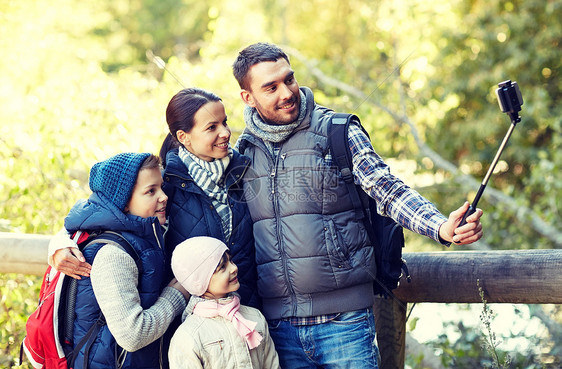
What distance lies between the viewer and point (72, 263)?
6.76 ft

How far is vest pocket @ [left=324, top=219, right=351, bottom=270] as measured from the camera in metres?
2.17

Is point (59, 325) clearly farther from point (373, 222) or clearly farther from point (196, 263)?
point (373, 222)

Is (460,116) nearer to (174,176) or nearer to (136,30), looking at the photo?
(174,176)

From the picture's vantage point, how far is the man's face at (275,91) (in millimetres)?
2303

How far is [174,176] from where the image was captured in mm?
2322

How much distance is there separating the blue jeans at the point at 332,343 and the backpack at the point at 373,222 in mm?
171

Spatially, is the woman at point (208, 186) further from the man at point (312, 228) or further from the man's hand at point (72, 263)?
the man's hand at point (72, 263)

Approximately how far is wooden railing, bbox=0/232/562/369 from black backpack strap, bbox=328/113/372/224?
0.39 metres

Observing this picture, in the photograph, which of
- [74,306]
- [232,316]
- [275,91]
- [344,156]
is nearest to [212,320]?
[232,316]

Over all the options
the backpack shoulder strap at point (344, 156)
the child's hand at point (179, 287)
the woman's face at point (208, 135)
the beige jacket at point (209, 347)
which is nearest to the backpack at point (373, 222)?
the backpack shoulder strap at point (344, 156)

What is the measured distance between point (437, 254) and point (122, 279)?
117cm

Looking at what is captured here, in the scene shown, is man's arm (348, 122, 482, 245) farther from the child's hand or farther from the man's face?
the child's hand

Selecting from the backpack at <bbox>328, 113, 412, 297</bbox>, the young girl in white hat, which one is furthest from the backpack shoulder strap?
the young girl in white hat

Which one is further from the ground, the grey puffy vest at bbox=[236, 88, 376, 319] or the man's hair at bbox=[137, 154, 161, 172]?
the man's hair at bbox=[137, 154, 161, 172]
